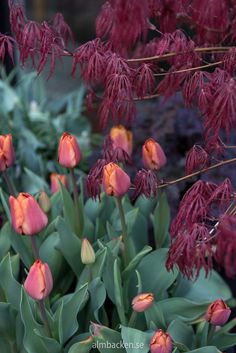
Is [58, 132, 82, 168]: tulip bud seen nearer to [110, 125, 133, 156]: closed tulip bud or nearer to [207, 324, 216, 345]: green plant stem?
[110, 125, 133, 156]: closed tulip bud

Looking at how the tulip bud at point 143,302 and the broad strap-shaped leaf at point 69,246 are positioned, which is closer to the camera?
the tulip bud at point 143,302

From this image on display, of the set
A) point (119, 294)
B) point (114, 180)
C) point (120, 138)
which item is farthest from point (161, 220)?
point (114, 180)

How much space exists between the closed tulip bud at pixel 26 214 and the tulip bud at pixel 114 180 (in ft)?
0.54

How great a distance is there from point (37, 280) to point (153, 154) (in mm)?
464

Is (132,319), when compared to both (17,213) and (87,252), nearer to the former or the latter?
(87,252)

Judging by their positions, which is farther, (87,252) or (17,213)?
(87,252)

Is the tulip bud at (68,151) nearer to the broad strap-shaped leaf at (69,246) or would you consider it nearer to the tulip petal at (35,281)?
the broad strap-shaped leaf at (69,246)

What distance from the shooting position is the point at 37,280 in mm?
1546

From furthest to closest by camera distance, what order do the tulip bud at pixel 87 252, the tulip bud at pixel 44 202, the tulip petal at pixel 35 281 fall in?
the tulip bud at pixel 44 202 → the tulip bud at pixel 87 252 → the tulip petal at pixel 35 281

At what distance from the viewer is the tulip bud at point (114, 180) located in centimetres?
161

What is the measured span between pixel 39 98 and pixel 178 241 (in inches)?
78.5

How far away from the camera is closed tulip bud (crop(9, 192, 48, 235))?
62.3 inches

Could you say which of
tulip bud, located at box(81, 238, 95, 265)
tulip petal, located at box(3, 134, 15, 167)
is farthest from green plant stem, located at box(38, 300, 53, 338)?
tulip petal, located at box(3, 134, 15, 167)

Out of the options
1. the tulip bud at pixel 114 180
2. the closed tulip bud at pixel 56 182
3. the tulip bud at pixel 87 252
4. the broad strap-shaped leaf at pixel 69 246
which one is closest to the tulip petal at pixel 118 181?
the tulip bud at pixel 114 180
